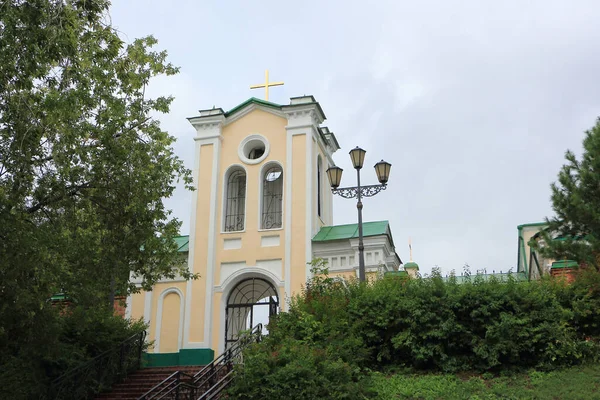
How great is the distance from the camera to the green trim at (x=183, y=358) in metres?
20.2

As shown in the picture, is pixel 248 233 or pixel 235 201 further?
pixel 235 201

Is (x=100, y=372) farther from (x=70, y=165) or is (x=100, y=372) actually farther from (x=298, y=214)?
(x=298, y=214)

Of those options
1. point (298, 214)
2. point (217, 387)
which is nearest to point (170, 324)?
point (298, 214)

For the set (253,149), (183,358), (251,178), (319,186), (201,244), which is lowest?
(183,358)

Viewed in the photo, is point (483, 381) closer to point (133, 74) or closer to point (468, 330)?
point (468, 330)

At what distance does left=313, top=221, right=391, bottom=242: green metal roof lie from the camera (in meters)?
21.0

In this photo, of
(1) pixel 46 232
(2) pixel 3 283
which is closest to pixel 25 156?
(1) pixel 46 232

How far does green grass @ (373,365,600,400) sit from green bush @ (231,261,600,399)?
37 cm

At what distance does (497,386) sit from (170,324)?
482 inches

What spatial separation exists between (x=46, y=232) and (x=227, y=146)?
1216 cm

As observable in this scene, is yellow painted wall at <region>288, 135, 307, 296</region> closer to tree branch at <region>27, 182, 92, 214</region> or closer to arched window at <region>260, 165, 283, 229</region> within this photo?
arched window at <region>260, 165, 283, 229</region>

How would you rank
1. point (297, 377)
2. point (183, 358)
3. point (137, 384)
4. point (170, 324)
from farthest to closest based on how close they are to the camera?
1. point (170, 324)
2. point (183, 358)
3. point (137, 384)
4. point (297, 377)

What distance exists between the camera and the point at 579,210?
50.0ft

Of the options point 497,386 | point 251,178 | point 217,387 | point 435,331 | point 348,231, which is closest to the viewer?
point 497,386
